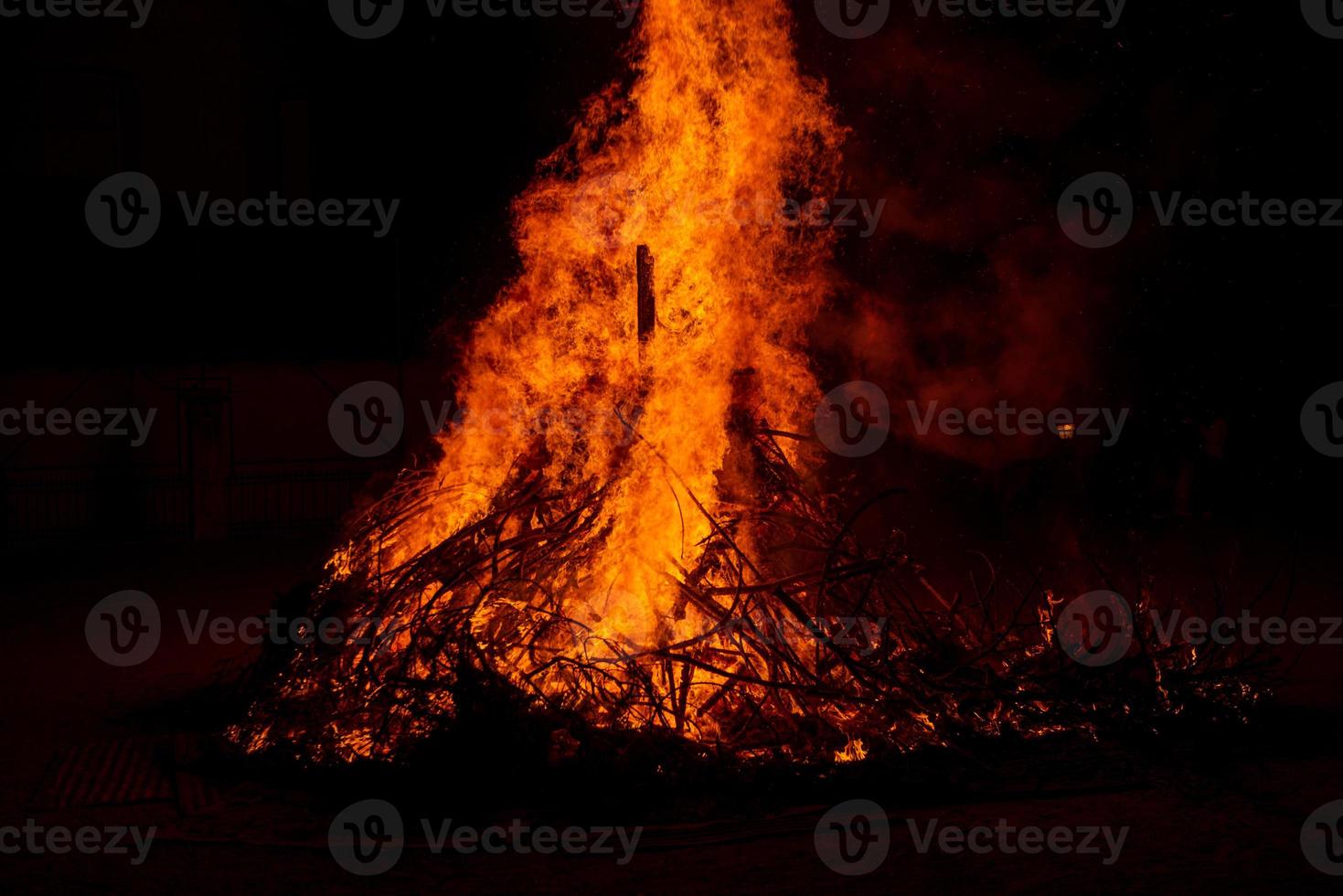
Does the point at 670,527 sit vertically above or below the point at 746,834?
above

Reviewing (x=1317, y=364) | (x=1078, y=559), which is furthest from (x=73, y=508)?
(x=1317, y=364)

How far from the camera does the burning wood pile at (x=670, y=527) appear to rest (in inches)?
265

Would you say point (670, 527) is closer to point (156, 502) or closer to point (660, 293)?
point (660, 293)

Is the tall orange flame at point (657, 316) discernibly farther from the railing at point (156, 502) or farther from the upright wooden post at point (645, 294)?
the railing at point (156, 502)

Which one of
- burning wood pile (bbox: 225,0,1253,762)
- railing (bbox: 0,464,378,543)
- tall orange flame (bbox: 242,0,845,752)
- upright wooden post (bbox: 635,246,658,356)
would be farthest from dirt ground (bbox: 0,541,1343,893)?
railing (bbox: 0,464,378,543)

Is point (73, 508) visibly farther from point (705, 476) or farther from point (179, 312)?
point (705, 476)

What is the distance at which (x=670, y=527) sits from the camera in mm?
7512

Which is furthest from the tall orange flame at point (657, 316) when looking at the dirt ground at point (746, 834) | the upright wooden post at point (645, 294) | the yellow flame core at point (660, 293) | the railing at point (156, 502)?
the railing at point (156, 502)

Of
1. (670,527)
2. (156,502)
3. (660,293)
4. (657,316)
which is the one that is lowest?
(670,527)

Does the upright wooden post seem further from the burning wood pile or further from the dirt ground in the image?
the dirt ground

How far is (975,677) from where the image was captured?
6.99 meters

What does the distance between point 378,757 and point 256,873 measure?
3.65 feet

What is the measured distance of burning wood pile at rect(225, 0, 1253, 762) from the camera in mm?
6723

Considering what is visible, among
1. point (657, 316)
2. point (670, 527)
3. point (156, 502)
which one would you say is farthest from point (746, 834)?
point (156, 502)
